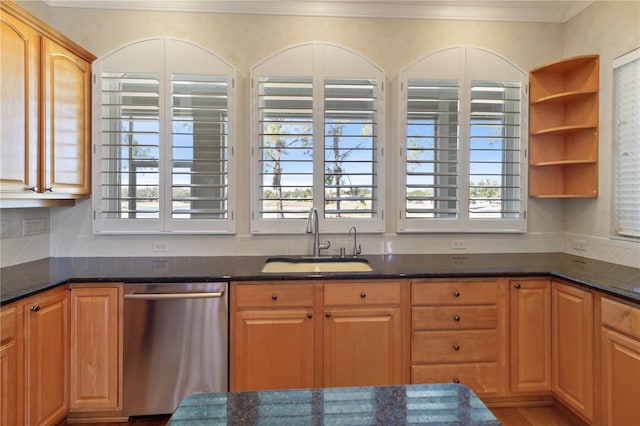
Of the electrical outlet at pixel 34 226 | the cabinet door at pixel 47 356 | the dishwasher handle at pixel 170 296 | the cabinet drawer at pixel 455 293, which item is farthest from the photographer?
the electrical outlet at pixel 34 226

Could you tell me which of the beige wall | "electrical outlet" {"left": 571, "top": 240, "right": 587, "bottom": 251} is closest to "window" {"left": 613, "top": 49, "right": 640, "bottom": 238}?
the beige wall

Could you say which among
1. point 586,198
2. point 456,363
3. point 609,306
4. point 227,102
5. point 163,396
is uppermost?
point 227,102

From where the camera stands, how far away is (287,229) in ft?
9.12

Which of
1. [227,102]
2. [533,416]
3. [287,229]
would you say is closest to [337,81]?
[227,102]

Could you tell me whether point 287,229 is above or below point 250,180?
below

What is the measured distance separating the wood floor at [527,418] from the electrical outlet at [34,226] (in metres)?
1.31

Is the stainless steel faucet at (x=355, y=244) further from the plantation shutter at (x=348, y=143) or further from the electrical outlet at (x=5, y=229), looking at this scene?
the electrical outlet at (x=5, y=229)

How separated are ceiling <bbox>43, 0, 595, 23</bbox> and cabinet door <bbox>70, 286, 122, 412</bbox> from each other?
2.10 meters

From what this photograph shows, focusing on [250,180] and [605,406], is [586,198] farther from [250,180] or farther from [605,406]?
[250,180]

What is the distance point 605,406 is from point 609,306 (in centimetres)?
54

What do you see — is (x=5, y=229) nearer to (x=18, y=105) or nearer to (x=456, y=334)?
(x=18, y=105)

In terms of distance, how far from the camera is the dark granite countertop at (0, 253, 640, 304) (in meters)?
2.00

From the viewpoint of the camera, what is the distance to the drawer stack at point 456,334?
2.26m

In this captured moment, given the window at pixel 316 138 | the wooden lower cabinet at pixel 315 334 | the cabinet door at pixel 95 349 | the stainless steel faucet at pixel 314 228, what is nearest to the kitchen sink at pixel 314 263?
the stainless steel faucet at pixel 314 228
